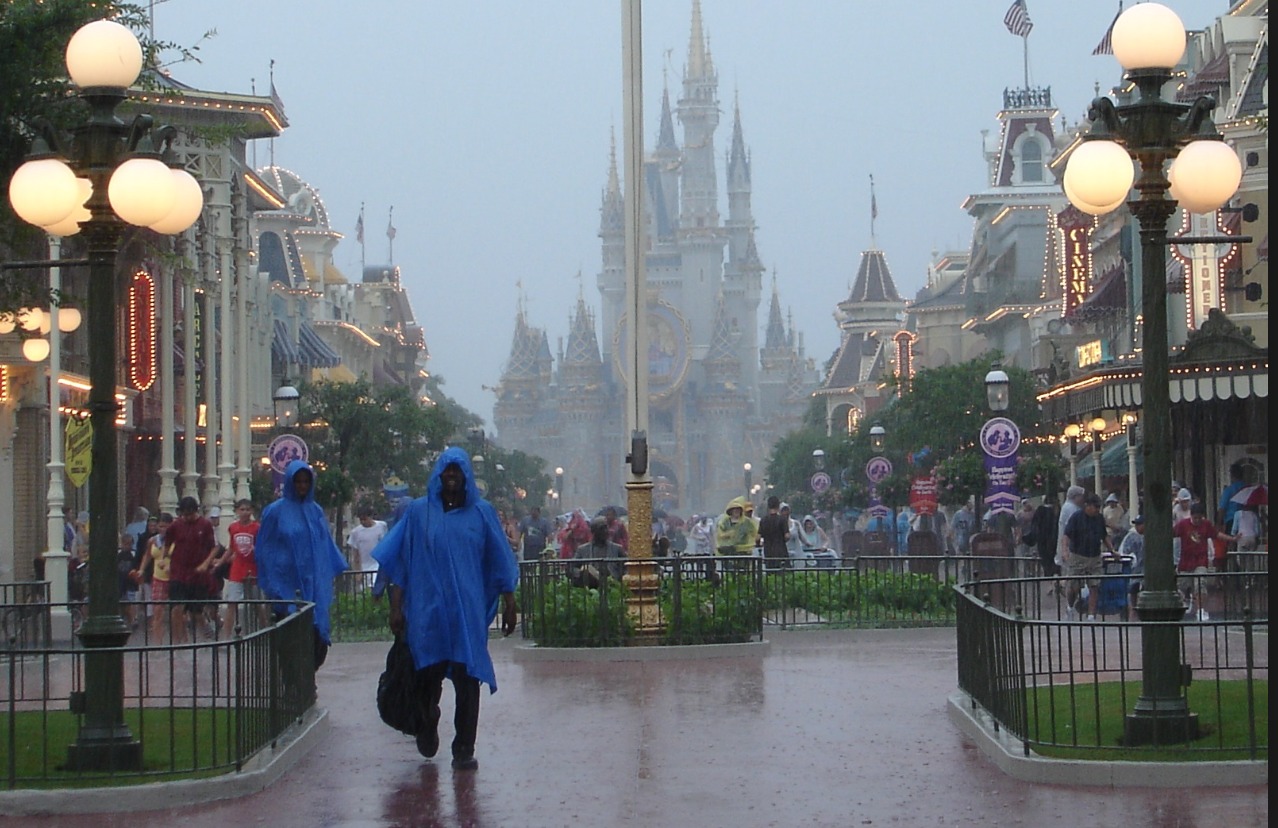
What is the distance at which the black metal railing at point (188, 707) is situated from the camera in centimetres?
1030

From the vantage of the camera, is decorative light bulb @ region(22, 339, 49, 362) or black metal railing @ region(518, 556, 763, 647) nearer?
black metal railing @ region(518, 556, 763, 647)

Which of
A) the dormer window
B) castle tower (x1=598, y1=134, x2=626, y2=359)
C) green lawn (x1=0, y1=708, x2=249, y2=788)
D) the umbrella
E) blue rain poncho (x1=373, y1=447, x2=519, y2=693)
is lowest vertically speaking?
green lawn (x1=0, y1=708, x2=249, y2=788)

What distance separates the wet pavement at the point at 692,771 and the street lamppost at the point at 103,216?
996mm

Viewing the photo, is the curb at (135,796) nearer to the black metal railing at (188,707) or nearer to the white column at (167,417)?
the black metal railing at (188,707)

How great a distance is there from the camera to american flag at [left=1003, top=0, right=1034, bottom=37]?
7550 centimetres

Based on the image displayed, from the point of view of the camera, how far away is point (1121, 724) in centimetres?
1123

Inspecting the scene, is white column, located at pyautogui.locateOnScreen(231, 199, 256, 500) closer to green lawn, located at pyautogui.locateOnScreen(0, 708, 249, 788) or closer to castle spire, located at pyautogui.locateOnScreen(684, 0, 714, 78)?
green lawn, located at pyautogui.locateOnScreen(0, 708, 249, 788)

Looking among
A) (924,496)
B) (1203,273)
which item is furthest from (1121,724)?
(1203,273)

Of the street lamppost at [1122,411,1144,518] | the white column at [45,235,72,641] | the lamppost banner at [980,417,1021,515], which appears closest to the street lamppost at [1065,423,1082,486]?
the street lamppost at [1122,411,1144,518]

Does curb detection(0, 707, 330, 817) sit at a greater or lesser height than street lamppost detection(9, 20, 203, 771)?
lesser

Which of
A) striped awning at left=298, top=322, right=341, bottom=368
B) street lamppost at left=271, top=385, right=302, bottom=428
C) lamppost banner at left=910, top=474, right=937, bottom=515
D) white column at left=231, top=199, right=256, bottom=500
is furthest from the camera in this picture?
striped awning at left=298, top=322, right=341, bottom=368

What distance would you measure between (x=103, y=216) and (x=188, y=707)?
3087mm

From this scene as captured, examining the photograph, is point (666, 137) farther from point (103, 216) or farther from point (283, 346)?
point (103, 216)

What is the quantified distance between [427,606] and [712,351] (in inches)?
6411
